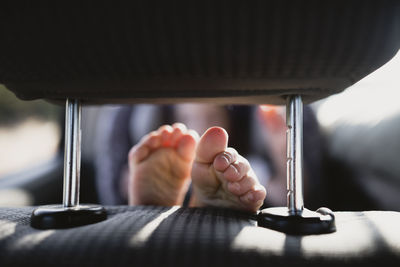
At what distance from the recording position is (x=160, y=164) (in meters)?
0.64

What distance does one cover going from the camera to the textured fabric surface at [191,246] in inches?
10.7

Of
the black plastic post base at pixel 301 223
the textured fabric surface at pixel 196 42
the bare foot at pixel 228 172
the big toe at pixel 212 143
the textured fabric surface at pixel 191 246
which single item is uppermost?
the textured fabric surface at pixel 196 42

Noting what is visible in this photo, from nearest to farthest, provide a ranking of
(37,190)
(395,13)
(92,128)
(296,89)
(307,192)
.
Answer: (395,13)
(296,89)
(307,192)
(37,190)
(92,128)

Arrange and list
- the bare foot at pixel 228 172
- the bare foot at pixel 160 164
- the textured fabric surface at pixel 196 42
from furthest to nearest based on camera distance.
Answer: the bare foot at pixel 160 164 → the bare foot at pixel 228 172 → the textured fabric surface at pixel 196 42

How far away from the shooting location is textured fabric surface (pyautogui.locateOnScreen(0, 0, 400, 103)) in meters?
0.24

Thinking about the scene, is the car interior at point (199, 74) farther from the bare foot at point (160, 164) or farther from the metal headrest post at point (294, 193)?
the bare foot at point (160, 164)

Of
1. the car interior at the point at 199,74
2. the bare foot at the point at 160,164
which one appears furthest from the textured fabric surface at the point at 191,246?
the bare foot at the point at 160,164

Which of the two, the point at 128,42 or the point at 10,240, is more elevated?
the point at 128,42

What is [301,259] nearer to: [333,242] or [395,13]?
[333,242]

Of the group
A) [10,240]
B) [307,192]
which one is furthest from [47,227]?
[307,192]

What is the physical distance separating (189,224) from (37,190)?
0.65m

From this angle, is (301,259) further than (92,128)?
No

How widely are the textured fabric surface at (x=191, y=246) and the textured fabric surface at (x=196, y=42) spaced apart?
131 millimetres

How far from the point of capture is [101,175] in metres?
0.91
